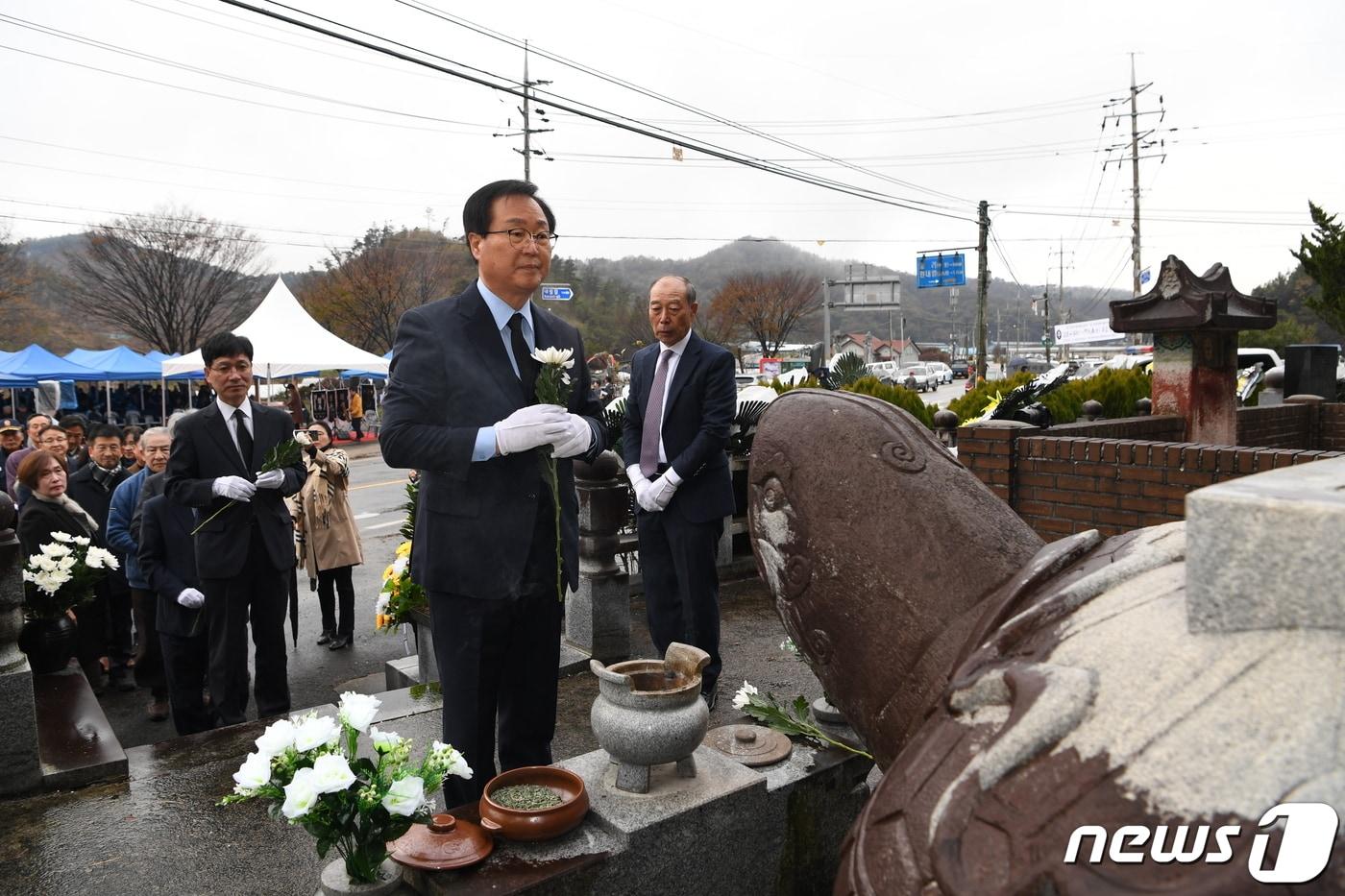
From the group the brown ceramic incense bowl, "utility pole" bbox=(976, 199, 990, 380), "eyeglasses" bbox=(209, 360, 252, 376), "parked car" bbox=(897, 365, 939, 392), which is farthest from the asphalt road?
"parked car" bbox=(897, 365, 939, 392)

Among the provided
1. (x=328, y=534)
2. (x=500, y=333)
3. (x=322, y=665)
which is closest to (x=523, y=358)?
(x=500, y=333)

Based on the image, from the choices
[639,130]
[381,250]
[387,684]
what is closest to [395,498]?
[639,130]

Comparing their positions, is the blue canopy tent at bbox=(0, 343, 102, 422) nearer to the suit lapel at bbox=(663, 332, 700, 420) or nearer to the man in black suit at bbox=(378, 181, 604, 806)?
the suit lapel at bbox=(663, 332, 700, 420)

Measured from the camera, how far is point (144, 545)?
471cm

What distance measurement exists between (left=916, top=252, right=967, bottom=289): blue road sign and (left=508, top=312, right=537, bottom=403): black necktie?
98.2 ft

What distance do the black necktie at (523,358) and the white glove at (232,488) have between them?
6.87 ft

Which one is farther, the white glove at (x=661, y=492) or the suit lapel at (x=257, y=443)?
the suit lapel at (x=257, y=443)

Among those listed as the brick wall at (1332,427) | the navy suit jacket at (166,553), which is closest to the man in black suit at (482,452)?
the navy suit jacket at (166,553)

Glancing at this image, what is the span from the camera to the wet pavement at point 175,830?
2965 millimetres

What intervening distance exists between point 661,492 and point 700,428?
356 mm

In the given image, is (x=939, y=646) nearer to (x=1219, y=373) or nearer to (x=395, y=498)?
(x=1219, y=373)

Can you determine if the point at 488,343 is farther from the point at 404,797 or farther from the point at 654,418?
the point at 654,418

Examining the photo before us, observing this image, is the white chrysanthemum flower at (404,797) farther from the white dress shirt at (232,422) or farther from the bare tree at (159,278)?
the bare tree at (159,278)

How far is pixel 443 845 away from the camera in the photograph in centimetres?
230
